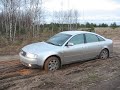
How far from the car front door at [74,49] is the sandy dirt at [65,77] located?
1.34 feet

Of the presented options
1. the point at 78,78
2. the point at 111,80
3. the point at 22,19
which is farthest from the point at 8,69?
the point at 22,19

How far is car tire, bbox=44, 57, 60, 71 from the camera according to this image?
10.0m

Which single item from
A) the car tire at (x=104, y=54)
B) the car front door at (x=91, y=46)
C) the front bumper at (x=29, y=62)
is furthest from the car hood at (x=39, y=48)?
the car tire at (x=104, y=54)

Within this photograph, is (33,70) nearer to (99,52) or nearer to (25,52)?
(25,52)

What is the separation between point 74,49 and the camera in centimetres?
1098

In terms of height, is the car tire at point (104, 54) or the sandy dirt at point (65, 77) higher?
the car tire at point (104, 54)

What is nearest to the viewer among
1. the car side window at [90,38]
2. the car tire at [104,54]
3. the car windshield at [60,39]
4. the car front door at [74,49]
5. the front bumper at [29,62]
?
the front bumper at [29,62]

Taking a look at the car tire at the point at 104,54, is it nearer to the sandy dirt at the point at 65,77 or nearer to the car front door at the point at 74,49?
the sandy dirt at the point at 65,77

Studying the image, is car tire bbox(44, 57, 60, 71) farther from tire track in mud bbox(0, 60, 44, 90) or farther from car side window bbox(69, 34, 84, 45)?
car side window bbox(69, 34, 84, 45)

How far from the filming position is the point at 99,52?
12.2m

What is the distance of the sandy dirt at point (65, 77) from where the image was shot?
7.55m

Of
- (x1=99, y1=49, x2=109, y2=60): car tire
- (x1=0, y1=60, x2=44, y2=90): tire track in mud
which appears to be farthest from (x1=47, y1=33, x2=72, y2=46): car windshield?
(x1=99, y1=49, x2=109, y2=60): car tire

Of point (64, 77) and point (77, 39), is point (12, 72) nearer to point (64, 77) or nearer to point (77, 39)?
point (64, 77)

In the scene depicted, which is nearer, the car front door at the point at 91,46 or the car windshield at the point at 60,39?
the car windshield at the point at 60,39
